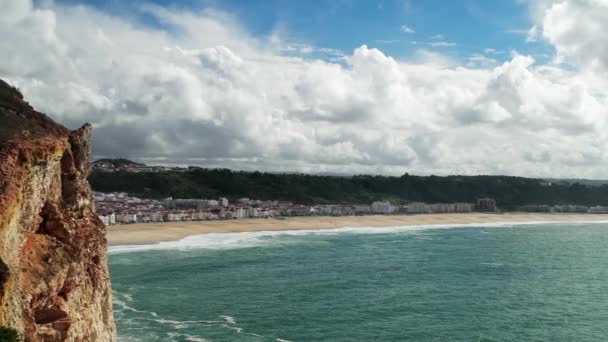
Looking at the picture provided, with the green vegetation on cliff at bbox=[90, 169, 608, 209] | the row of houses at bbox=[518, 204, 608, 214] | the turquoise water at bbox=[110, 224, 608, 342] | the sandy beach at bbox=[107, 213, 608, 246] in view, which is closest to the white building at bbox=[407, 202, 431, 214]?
the sandy beach at bbox=[107, 213, 608, 246]

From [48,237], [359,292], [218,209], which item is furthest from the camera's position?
[218,209]

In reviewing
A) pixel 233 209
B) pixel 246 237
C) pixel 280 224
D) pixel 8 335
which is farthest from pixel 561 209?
pixel 8 335

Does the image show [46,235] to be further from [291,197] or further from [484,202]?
[484,202]

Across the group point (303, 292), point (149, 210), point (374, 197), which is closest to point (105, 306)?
point (303, 292)

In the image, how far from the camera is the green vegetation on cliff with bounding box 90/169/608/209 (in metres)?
136

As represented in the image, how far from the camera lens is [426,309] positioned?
33875 mm

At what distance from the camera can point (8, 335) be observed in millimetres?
12227

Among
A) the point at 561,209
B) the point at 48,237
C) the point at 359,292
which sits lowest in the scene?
the point at 359,292

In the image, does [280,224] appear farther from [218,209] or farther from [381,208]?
[381,208]

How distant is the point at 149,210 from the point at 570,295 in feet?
239

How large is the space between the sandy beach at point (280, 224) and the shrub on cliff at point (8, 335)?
5423 centimetres

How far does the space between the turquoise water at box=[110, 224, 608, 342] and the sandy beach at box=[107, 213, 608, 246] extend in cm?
750

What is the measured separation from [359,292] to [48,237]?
1004 inches

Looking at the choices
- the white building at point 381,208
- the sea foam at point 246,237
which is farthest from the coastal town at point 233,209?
the sea foam at point 246,237
